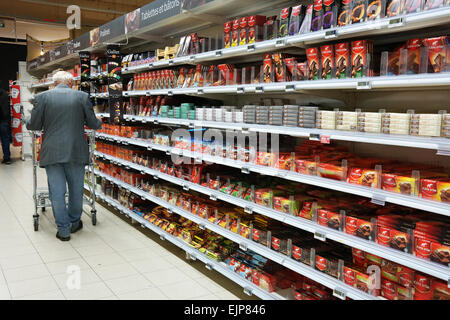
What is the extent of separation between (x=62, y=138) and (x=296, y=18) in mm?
3096

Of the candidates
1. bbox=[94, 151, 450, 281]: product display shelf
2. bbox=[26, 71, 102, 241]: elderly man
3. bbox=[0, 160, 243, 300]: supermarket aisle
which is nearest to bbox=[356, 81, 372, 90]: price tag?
bbox=[94, 151, 450, 281]: product display shelf

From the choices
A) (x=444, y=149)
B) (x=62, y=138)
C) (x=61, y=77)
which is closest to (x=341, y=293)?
(x=444, y=149)

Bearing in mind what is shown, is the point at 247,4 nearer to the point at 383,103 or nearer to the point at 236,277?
the point at 383,103

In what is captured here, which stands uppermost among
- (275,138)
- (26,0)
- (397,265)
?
(26,0)

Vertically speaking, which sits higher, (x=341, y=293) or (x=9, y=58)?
(x=9, y=58)

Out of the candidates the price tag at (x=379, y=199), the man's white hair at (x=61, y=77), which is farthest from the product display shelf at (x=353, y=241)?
the man's white hair at (x=61, y=77)

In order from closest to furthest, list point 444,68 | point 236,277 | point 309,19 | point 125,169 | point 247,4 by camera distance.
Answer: point 444,68, point 309,19, point 236,277, point 247,4, point 125,169

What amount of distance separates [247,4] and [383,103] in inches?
62.8

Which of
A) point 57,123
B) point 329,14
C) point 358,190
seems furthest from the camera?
point 57,123

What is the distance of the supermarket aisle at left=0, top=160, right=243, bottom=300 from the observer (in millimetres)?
3447

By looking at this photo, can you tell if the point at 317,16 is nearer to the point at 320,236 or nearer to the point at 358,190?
the point at 358,190

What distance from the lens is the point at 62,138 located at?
4629mm

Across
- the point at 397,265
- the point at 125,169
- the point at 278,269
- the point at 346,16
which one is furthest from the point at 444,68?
the point at 125,169

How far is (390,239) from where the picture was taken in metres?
2.32
